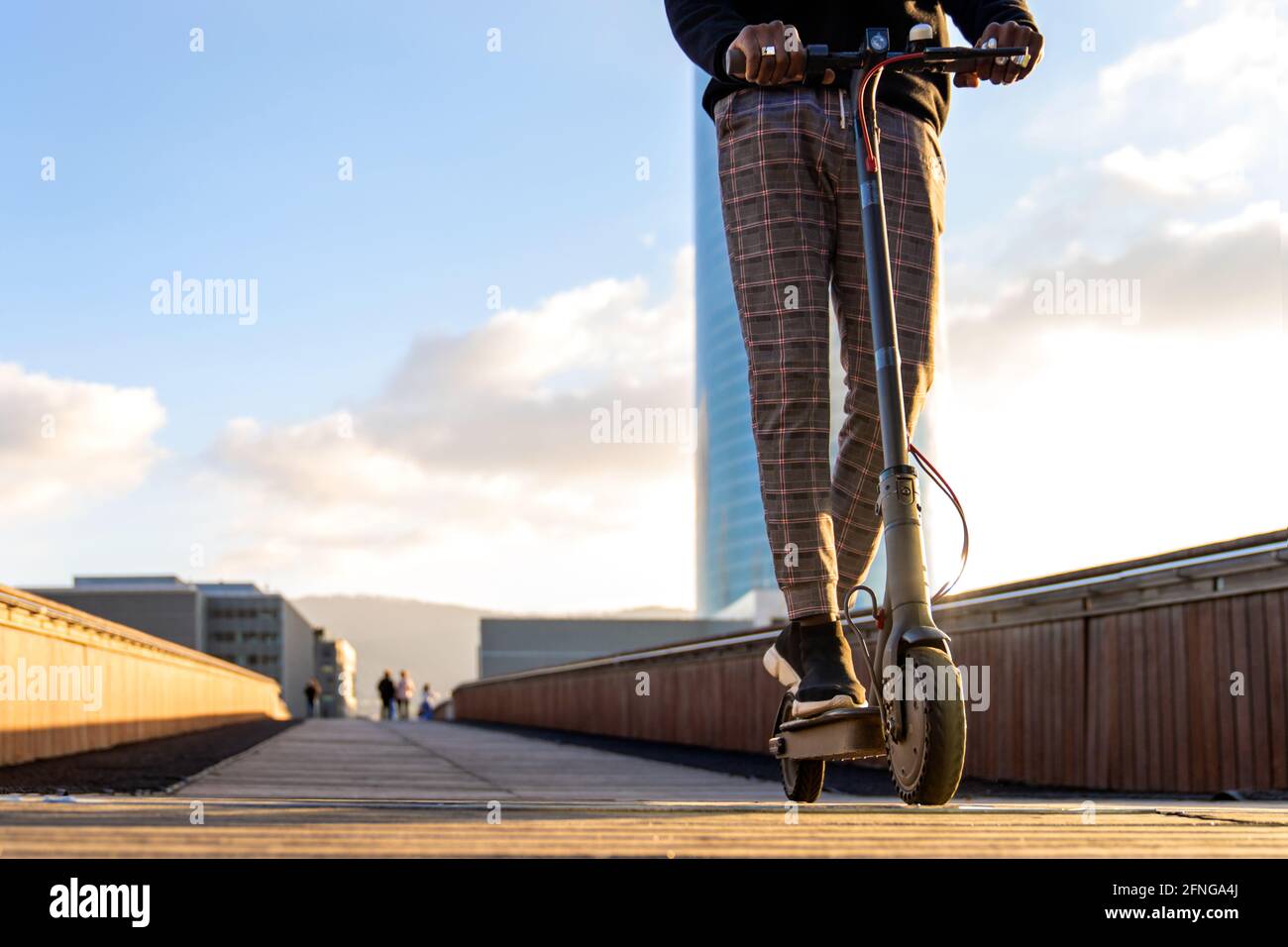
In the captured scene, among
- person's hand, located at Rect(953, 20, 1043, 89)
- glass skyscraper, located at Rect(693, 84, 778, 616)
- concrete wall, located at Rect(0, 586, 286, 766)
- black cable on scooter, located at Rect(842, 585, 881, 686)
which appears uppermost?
glass skyscraper, located at Rect(693, 84, 778, 616)

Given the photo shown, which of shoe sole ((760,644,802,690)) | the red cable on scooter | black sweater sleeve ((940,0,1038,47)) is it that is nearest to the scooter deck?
shoe sole ((760,644,802,690))

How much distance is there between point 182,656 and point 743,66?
1469 cm

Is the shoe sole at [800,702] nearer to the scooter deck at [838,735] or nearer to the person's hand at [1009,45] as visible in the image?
the scooter deck at [838,735]

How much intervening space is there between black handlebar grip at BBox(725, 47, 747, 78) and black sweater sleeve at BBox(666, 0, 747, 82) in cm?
11

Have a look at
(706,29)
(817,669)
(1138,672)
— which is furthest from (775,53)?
(1138,672)

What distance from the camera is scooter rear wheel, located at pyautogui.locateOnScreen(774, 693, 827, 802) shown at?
3.39 metres

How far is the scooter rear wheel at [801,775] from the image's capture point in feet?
11.1

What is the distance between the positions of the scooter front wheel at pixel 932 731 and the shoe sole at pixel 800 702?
0.31m

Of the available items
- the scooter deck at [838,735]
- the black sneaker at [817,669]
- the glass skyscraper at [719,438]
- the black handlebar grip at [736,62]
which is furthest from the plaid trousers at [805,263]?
the glass skyscraper at [719,438]

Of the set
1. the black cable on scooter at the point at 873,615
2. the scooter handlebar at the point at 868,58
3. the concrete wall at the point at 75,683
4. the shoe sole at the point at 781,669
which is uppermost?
the scooter handlebar at the point at 868,58

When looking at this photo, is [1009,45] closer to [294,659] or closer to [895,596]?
[895,596]

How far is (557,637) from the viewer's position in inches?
4183

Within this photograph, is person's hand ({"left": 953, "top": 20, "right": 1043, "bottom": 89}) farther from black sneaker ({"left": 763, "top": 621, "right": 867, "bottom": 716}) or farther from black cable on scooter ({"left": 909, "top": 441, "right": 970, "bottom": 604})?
black sneaker ({"left": 763, "top": 621, "right": 867, "bottom": 716})
